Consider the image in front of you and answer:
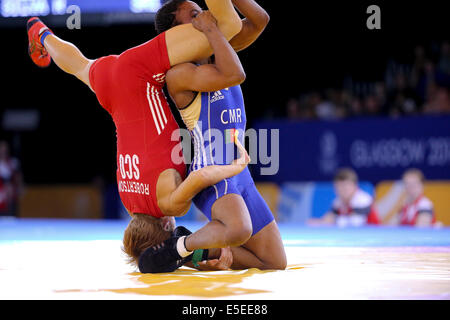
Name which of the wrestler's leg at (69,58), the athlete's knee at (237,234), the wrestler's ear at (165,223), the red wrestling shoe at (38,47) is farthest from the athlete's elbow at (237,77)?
the red wrestling shoe at (38,47)

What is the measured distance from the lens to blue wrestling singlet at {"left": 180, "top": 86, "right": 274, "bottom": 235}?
3361 millimetres

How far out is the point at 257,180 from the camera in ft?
33.3

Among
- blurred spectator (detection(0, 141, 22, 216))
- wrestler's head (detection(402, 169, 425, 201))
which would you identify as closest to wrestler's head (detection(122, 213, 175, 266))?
wrestler's head (detection(402, 169, 425, 201))

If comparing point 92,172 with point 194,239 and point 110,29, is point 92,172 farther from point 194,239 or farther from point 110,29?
point 194,239

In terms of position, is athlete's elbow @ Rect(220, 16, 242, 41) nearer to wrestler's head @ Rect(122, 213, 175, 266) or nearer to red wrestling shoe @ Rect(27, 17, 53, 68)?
wrestler's head @ Rect(122, 213, 175, 266)

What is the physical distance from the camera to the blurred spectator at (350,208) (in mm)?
7402

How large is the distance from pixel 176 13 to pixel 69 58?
2.43 ft

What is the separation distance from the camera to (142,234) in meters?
3.39

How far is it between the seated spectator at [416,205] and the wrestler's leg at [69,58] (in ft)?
14.4

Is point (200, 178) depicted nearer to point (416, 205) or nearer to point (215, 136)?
point (215, 136)

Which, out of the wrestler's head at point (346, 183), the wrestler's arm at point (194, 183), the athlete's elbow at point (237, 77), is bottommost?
the wrestler's head at point (346, 183)

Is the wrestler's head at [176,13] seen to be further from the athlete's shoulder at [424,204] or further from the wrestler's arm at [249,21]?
the athlete's shoulder at [424,204]

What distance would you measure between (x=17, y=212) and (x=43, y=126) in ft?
6.94

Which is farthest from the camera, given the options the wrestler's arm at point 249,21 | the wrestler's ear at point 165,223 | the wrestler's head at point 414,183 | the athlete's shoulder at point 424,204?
the athlete's shoulder at point 424,204
